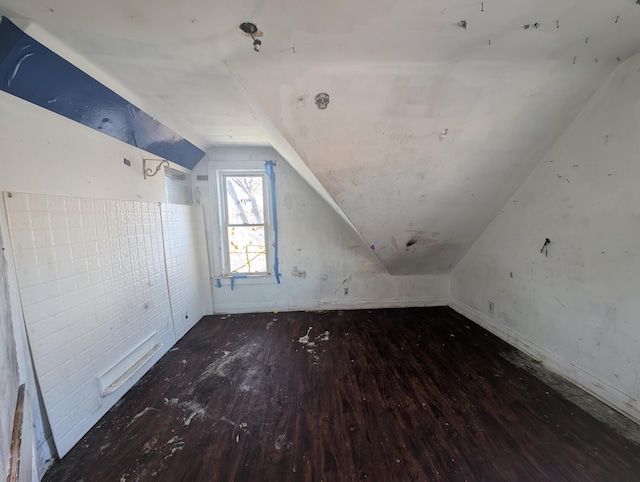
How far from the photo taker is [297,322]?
3053mm

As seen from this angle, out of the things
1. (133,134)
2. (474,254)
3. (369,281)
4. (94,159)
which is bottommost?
(369,281)

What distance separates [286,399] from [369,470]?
0.72m

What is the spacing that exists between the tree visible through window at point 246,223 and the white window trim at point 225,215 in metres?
0.03

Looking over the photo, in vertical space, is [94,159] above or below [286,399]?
above

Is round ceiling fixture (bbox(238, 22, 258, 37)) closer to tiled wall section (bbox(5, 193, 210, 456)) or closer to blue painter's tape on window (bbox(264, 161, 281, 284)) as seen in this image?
tiled wall section (bbox(5, 193, 210, 456))

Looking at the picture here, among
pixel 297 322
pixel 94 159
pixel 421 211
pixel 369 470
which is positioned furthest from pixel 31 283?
pixel 421 211

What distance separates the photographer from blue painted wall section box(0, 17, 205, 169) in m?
1.09

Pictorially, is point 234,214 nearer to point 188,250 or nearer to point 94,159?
point 188,250

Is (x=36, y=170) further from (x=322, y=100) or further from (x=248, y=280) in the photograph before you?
(x=248, y=280)

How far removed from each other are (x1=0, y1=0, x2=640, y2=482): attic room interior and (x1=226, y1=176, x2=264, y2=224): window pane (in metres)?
0.77

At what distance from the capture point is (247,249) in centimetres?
336

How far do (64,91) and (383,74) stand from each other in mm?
1762

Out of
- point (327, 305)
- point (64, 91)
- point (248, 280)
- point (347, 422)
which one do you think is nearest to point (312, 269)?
point (327, 305)

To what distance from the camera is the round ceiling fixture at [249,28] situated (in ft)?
3.53
